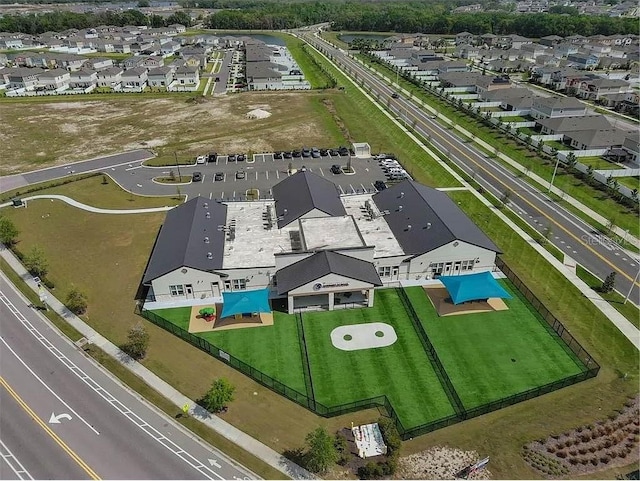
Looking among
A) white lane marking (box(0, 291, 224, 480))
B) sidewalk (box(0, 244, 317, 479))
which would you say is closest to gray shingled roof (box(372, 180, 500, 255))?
sidewalk (box(0, 244, 317, 479))

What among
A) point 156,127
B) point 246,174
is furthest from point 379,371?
point 156,127

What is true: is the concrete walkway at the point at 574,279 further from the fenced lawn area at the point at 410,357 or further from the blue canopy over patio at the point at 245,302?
the blue canopy over patio at the point at 245,302

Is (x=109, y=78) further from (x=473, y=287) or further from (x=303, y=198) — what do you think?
(x=473, y=287)

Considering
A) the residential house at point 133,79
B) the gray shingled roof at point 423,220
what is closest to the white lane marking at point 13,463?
the gray shingled roof at point 423,220

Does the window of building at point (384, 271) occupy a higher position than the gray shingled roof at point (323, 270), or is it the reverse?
the gray shingled roof at point (323, 270)

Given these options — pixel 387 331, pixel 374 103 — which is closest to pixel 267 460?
pixel 387 331
